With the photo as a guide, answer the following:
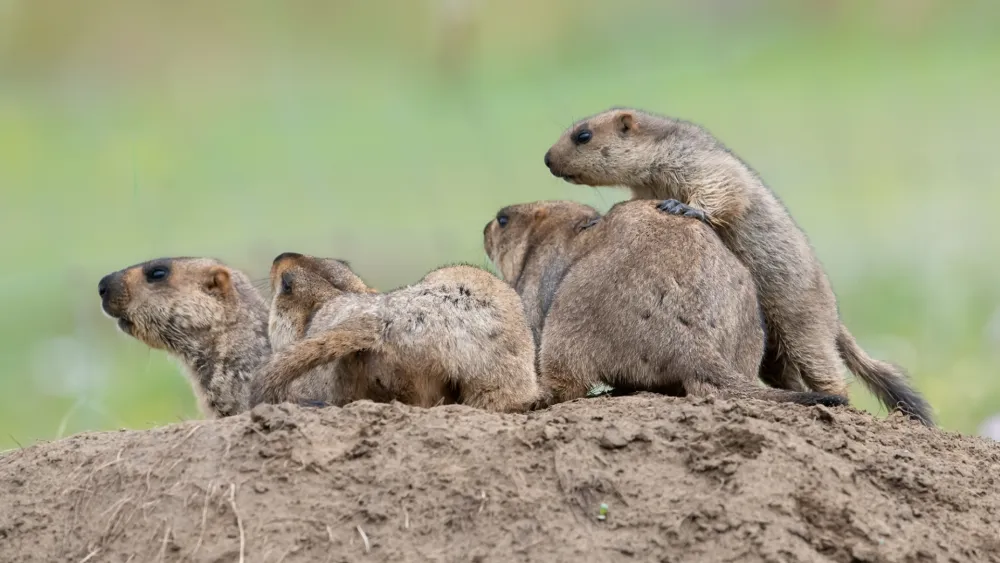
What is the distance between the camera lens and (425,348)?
6.18m

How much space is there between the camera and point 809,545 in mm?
4848

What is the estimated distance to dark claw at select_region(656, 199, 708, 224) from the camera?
7.30m

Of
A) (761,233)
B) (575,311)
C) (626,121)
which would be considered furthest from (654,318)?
(626,121)

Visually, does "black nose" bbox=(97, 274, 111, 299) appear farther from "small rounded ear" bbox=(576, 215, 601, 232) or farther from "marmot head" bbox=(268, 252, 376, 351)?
"small rounded ear" bbox=(576, 215, 601, 232)

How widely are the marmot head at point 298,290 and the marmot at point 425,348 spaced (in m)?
0.24

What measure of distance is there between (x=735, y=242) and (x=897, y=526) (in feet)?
10.1

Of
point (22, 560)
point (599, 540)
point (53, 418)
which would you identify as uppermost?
point (599, 540)

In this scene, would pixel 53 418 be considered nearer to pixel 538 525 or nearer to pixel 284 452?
pixel 284 452

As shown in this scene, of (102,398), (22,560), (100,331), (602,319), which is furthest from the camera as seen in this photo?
(100,331)

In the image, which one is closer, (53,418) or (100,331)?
(53,418)

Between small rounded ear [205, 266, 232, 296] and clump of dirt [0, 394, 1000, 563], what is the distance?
1940 mm

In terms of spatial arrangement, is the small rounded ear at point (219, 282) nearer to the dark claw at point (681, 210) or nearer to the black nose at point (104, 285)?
the black nose at point (104, 285)

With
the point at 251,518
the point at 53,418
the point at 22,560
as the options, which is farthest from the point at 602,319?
the point at 53,418

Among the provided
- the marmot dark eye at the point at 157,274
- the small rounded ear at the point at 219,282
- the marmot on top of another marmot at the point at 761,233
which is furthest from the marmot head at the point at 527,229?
the marmot dark eye at the point at 157,274
